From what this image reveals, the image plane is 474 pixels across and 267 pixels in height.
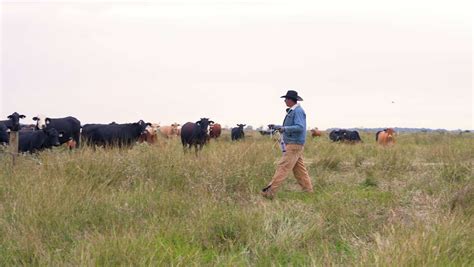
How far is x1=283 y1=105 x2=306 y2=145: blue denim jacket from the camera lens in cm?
1017

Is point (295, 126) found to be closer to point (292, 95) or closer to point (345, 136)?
point (292, 95)

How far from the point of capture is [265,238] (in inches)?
238

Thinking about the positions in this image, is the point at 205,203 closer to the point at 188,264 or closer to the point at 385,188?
the point at 188,264

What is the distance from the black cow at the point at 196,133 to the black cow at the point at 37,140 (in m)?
4.65

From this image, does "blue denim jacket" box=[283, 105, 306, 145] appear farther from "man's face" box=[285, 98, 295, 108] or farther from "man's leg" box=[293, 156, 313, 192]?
→ "man's leg" box=[293, 156, 313, 192]

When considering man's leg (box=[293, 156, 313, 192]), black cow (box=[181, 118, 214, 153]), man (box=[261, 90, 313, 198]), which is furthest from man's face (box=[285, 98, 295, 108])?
black cow (box=[181, 118, 214, 153])

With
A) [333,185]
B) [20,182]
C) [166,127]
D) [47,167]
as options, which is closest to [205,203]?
[20,182]

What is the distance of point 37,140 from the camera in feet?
52.9

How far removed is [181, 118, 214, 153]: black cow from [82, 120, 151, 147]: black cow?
1.61m

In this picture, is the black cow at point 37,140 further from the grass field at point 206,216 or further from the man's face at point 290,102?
the man's face at point 290,102

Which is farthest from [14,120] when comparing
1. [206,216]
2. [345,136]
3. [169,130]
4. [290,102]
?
[345,136]

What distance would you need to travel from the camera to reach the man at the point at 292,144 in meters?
9.98

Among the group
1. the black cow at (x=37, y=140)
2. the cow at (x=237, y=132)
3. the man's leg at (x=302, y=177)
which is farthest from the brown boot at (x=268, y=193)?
the cow at (x=237, y=132)

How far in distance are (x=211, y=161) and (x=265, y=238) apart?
14.6 feet
